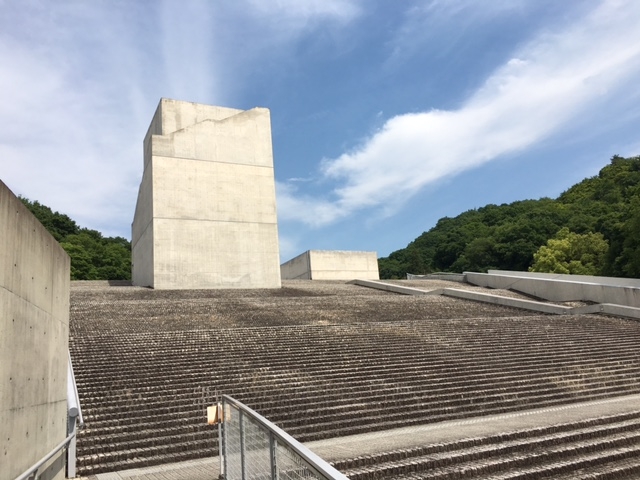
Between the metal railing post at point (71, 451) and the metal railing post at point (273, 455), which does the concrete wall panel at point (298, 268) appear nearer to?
the metal railing post at point (71, 451)

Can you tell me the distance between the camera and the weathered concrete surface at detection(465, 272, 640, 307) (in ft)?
52.4

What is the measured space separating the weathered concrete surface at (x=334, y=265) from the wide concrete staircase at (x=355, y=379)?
18471mm

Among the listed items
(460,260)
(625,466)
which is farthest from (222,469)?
(460,260)

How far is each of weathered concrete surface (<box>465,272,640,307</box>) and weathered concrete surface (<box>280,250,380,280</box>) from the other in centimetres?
1077

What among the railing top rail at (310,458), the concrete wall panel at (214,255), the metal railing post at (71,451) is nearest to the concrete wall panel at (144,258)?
the concrete wall panel at (214,255)

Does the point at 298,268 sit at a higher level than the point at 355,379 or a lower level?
higher

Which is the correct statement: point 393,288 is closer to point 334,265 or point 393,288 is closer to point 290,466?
point 334,265

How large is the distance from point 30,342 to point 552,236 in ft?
155

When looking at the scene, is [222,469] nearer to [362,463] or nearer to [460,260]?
[362,463]

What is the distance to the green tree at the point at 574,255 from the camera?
97.9ft

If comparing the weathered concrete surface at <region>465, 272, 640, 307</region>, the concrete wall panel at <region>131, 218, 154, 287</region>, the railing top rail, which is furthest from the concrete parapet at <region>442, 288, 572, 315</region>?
the railing top rail

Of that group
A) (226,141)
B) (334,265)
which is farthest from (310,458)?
→ (334,265)

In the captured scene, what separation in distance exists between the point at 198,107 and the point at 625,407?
807 inches

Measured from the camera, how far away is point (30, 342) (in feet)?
11.5
